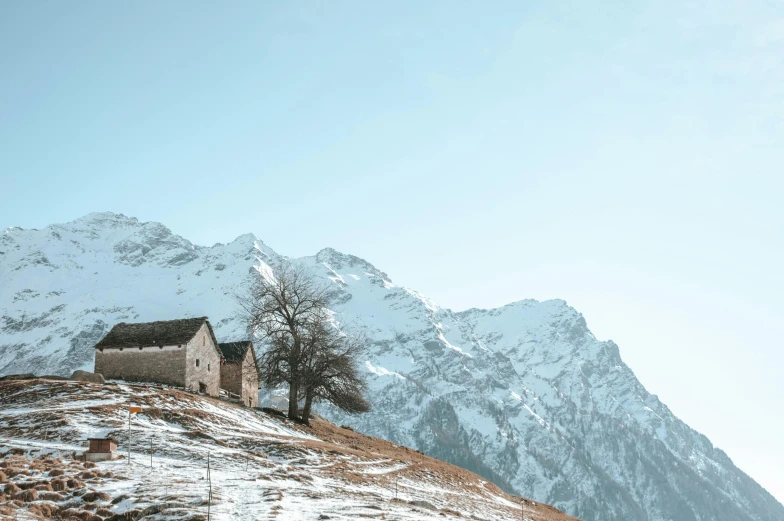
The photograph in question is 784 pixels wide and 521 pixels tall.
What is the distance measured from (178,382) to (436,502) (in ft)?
113

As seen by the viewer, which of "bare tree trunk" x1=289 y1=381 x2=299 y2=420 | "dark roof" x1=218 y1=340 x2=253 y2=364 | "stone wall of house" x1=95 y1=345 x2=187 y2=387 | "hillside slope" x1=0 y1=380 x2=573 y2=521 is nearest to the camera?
"hillside slope" x1=0 y1=380 x2=573 y2=521

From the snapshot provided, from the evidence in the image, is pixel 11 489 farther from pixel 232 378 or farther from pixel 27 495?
pixel 232 378

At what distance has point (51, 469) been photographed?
26.0m

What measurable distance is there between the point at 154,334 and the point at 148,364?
2748 millimetres

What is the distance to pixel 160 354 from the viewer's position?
5975 centimetres

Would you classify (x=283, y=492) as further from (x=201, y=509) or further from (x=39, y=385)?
(x=39, y=385)

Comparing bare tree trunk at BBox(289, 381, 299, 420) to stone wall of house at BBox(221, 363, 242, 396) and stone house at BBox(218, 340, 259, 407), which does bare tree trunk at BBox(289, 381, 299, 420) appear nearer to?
stone house at BBox(218, 340, 259, 407)

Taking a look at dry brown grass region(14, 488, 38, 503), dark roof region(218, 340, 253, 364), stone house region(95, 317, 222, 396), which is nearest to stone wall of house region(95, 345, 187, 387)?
stone house region(95, 317, 222, 396)

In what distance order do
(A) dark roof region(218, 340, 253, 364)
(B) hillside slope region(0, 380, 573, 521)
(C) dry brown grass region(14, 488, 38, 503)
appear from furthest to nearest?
(A) dark roof region(218, 340, 253, 364)
(B) hillside slope region(0, 380, 573, 521)
(C) dry brown grass region(14, 488, 38, 503)

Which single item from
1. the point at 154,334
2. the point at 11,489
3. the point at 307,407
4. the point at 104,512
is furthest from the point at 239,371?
the point at 104,512

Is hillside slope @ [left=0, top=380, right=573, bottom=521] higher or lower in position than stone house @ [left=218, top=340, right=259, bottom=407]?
lower

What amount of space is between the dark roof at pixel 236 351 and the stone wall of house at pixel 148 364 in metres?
14.0

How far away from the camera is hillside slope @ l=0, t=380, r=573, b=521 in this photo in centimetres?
2311

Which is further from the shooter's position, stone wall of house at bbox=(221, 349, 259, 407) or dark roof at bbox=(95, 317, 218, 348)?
stone wall of house at bbox=(221, 349, 259, 407)
